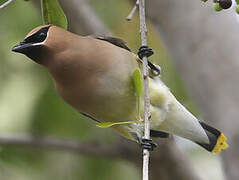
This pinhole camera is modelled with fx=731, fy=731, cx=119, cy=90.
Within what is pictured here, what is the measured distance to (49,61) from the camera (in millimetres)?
2963

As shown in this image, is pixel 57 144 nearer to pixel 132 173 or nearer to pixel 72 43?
pixel 132 173

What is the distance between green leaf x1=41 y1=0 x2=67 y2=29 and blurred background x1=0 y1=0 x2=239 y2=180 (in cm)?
119

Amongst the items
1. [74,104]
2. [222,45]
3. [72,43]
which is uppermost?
[222,45]

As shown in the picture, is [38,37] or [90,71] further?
[90,71]

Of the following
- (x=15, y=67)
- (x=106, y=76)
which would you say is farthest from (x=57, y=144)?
(x=106, y=76)

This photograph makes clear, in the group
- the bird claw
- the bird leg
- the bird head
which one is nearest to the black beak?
the bird head

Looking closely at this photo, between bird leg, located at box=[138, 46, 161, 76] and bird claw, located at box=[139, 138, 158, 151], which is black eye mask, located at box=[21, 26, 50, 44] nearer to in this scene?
bird leg, located at box=[138, 46, 161, 76]

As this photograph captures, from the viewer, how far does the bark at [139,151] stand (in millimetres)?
4203

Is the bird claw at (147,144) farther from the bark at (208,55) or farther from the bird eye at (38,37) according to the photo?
the bark at (208,55)

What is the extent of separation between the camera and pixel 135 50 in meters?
4.83

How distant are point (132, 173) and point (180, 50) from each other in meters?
1.13

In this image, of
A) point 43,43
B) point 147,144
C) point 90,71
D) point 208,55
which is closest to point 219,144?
point 208,55

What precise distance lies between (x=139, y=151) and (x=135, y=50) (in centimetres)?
77

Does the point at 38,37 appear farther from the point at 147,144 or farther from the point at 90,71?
the point at 147,144
